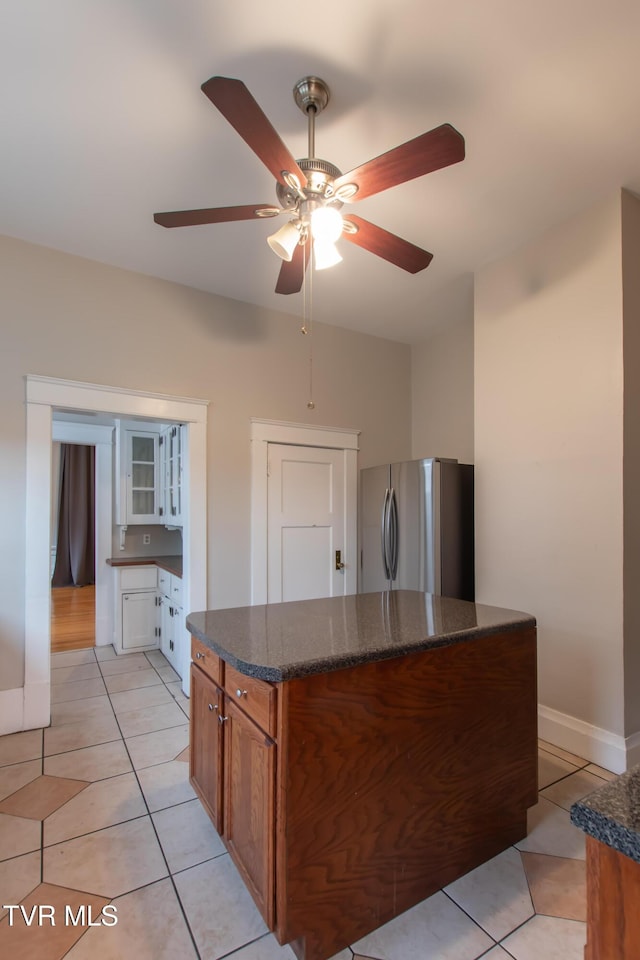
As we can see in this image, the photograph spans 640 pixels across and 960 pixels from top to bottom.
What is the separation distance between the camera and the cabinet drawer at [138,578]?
4246mm

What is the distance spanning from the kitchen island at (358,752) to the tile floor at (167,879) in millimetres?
107

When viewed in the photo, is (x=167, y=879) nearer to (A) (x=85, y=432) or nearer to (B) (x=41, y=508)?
(B) (x=41, y=508)

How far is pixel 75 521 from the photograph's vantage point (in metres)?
8.01

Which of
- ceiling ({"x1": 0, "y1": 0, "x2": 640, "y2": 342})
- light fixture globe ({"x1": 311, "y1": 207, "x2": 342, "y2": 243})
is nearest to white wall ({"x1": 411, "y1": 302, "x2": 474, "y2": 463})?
ceiling ({"x1": 0, "y1": 0, "x2": 640, "y2": 342})

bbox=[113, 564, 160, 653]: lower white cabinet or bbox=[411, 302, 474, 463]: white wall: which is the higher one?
bbox=[411, 302, 474, 463]: white wall

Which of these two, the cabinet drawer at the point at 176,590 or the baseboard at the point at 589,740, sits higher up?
the cabinet drawer at the point at 176,590

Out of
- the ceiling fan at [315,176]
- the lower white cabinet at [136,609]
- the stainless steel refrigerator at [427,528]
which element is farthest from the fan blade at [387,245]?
the lower white cabinet at [136,609]

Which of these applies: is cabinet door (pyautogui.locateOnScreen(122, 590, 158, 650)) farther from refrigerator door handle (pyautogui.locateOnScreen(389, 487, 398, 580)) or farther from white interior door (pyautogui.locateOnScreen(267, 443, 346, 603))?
refrigerator door handle (pyautogui.locateOnScreen(389, 487, 398, 580))

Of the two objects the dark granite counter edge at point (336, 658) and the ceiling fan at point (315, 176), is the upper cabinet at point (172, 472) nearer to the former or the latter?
the ceiling fan at point (315, 176)

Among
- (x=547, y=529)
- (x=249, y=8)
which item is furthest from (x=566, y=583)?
(x=249, y=8)

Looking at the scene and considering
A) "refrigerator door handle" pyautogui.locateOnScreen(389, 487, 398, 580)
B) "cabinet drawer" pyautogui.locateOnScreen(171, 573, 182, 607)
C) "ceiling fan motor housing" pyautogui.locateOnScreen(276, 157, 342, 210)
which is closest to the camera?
"ceiling fan motor housing" pyautogui.locateOnScreen(276, 157, 342, 210)

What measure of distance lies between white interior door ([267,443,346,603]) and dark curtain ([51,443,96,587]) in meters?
5.78

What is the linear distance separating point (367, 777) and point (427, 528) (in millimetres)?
1910

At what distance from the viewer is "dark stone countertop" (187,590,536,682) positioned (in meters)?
1.30
